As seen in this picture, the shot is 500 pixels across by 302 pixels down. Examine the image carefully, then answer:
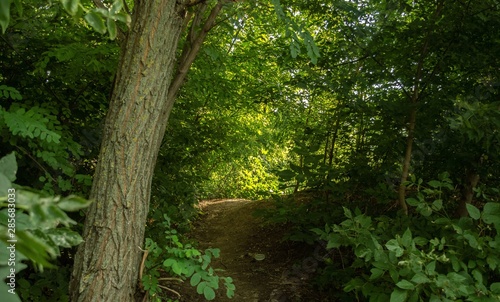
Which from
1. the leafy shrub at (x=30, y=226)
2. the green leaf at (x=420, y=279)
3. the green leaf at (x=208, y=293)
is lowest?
the green leaf at (x=208, y=293)

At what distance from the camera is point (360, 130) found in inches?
219

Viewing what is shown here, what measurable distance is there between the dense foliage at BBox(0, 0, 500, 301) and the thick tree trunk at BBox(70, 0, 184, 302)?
261 millimetres

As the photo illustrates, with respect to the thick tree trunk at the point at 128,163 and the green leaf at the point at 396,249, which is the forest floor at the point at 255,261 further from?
the green leaf at the point at 396,249

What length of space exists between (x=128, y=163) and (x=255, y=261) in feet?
11.8

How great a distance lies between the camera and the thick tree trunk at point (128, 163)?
2648 mm

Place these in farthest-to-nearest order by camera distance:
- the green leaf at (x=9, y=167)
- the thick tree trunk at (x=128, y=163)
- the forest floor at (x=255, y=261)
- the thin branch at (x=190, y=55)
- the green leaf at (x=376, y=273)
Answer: the forest floor at (x=255, y=261) → the thin branch at (x=190, y=55) → the green leaf at (x=376, y=273) → the thick tree trunk at (x=128, y=163) → the green leaf at (x=9, y=167)

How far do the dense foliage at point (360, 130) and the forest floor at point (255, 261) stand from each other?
0.37 m

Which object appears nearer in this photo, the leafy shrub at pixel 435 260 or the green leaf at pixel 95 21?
the green leaf at pixel 95 21

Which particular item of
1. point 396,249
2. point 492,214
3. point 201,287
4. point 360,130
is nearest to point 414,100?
point 360,130

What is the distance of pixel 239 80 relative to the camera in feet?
20.4

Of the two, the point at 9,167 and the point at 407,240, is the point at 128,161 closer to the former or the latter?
the point at 407,240

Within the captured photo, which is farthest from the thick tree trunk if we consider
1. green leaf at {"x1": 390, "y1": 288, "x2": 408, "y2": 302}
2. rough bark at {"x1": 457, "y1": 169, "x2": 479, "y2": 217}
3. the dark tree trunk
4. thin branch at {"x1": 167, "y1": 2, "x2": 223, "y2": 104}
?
rough bark at {"x1": 457, "y1": 169, "x2": 479, "y2": 217}

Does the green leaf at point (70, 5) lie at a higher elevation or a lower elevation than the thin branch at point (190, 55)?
lower

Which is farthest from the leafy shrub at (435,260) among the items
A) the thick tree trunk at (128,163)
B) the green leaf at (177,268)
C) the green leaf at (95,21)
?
the green leaf at (95,21)
